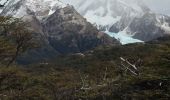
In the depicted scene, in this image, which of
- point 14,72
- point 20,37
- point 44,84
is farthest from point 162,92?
point 44,84

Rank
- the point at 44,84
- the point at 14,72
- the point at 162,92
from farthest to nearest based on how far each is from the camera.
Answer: the point at 44,84 → the point at 14,72 → the point at 162,92

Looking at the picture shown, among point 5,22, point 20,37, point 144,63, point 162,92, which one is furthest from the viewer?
point 20,37

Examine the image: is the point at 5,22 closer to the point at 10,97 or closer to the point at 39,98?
the point at 10,97

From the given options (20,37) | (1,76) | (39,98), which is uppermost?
(20,37)

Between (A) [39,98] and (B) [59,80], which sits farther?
(B) [59,80]

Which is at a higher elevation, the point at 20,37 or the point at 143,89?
the point at 20,37

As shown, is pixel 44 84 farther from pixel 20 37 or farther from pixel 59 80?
pixel 20 37

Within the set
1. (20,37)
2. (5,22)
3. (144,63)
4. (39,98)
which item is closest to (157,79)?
(144,63)

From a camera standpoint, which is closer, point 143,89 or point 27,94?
point 143,89

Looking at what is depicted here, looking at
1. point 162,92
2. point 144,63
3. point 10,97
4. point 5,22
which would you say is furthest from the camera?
point 10,97
